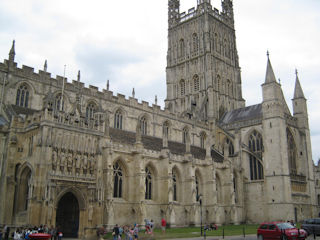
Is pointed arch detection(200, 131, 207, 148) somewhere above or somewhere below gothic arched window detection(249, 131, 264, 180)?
above

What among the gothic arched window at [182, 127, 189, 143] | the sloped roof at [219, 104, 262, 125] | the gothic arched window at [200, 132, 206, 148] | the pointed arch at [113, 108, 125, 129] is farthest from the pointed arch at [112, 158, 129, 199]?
the sloped roof at [219, 104, 262, 125]

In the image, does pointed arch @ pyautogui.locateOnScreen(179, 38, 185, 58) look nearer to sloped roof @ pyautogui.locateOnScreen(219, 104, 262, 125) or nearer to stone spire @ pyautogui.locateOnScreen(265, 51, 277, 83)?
sloped roof @ pyautogui.locateOnScreen(219, 104, 262, 125)

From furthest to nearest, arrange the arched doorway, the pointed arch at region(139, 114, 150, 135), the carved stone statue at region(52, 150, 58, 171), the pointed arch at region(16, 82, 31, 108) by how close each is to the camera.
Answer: the pointed arch at region(139, 114, 150, 135), the pointed arch at region(16, 82, 31, 108), the arched doorway, the carved stone statue at region(52, 150, 58, 171)

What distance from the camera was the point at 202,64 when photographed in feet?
193

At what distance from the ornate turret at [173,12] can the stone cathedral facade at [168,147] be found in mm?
220

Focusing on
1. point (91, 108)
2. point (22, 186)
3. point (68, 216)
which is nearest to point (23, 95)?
point (91, 108)

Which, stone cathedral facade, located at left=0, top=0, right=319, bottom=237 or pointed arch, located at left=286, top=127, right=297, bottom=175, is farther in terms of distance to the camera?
pointed arch, located at left=286, top=127, right=297, bottom=175

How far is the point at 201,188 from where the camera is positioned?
40.4 metres

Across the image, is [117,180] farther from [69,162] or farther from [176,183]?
[176,183]

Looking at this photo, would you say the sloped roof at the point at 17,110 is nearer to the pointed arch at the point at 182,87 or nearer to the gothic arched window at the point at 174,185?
the gothic arched window at the point at 174,185

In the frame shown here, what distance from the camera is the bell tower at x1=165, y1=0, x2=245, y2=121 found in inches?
2254

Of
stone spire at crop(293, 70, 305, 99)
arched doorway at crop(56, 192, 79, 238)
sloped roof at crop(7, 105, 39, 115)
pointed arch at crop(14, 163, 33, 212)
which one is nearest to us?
pointed arch at crop(14, 163, 33, 212)

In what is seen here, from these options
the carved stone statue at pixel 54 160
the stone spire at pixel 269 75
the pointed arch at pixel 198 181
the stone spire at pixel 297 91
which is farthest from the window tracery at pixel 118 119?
the stone spire at pixel 297 91

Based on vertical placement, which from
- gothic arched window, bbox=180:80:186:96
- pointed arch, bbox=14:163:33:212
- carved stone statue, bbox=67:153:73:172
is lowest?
pointed arch, bbox=14:163:33:212
